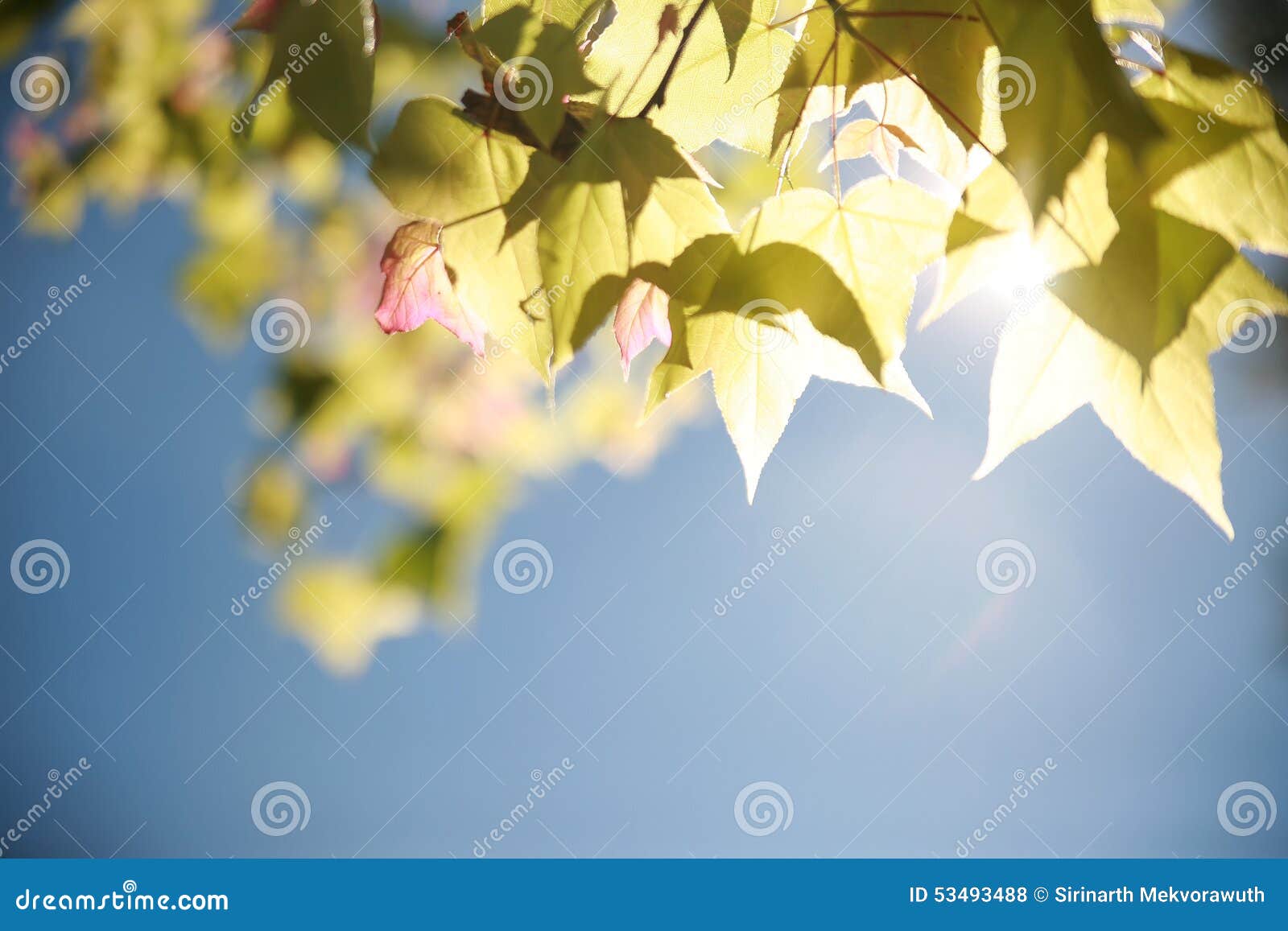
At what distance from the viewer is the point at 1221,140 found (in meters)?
0.26

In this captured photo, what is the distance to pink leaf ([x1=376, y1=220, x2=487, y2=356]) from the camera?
12.5 inches

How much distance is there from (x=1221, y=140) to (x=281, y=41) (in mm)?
311

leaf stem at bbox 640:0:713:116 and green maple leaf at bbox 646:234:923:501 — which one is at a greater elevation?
leaf stem at bbox 640:0:713:116

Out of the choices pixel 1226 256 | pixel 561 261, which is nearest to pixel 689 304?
pixel 561 261

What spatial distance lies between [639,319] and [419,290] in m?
0.09

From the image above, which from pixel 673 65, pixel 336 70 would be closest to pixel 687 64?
pixel 673 65

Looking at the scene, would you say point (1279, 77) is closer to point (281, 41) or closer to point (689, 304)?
point (689, 304)


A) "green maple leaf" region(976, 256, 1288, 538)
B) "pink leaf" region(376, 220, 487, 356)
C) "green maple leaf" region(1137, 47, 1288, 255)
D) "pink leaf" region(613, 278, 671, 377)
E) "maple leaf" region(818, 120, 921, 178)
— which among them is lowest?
"pink leaf" region(376, 220, 487, 356)
